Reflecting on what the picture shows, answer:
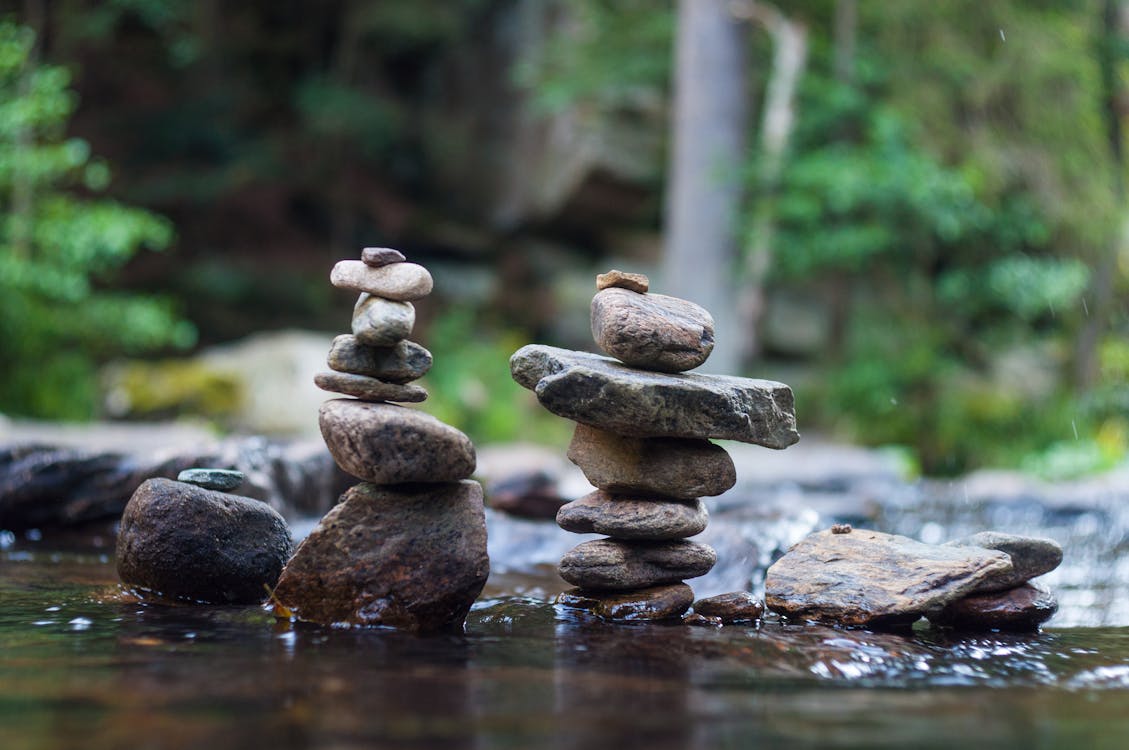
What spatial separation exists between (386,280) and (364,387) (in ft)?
1.41

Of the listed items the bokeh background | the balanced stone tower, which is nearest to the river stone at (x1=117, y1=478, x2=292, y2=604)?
the balanced stone tower

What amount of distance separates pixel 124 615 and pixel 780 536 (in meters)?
3.49

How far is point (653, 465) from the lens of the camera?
13.4 feet

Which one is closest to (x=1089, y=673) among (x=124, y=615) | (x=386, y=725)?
(x=386, y=725)

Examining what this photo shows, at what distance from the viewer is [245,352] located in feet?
43.1

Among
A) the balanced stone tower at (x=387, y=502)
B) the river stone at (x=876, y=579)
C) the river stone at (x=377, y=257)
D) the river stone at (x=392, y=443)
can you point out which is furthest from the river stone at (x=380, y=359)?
the river stone at (x=876, y=579)

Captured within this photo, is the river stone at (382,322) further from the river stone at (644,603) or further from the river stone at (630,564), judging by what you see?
the river stone at (644,603)

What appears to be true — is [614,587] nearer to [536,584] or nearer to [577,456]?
→ [577,456]

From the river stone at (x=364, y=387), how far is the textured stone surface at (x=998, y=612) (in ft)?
7.65

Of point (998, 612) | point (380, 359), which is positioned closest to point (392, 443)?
point (380, 359)

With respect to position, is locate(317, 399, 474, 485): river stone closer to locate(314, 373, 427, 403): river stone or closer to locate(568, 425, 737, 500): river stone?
locate(314, 373, 427, 403): river stone

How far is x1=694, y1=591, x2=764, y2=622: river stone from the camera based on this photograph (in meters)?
3.87

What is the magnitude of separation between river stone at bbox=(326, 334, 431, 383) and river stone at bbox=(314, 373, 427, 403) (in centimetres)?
3

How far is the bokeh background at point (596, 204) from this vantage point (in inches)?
458
